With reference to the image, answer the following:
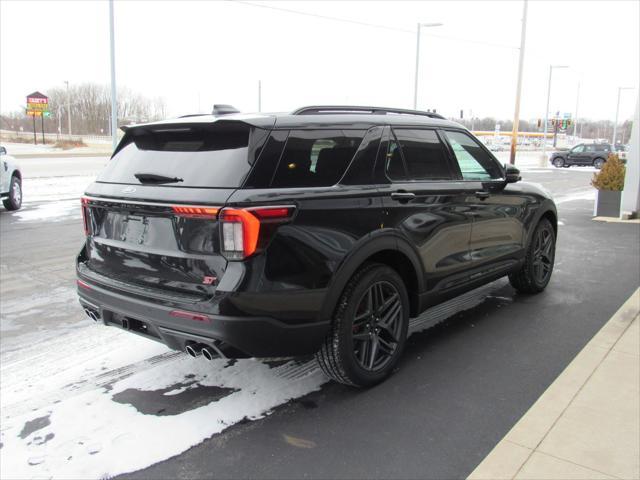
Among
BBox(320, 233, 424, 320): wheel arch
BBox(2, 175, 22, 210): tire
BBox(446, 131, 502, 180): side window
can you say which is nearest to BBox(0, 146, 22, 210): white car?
BBox(2, 175, 22, 210): tire

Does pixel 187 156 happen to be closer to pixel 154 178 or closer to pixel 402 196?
pixel 154 178

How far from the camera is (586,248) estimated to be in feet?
29.1

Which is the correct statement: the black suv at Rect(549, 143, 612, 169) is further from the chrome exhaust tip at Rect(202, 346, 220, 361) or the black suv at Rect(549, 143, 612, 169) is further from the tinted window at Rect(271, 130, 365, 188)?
the chrome exhaust tip at Rect(202, 346, 220, 361)

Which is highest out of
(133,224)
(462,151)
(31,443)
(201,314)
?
(462,151)

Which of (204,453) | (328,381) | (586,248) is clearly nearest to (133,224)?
(204,453)

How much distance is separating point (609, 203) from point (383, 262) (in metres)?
10.8

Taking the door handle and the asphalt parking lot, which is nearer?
the asphalt parking lot

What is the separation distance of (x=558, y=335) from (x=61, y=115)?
10327cm

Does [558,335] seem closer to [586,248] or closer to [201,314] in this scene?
[201,314]

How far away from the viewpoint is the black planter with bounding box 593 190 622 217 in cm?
1262

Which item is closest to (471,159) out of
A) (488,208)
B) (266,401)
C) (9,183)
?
(488,208)

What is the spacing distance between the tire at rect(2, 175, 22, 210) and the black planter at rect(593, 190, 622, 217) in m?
13.3

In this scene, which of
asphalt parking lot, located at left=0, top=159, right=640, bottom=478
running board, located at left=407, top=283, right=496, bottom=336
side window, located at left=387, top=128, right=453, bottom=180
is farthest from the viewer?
running board, located at left=407, top=283, right=496, bottom=336

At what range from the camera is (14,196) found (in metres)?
12.4
